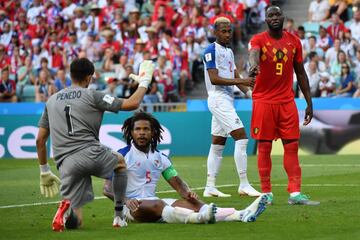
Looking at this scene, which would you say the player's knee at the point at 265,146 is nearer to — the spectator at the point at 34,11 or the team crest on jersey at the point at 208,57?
the team crest on jersey at the point at 208,57

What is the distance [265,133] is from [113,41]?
19.4 metres

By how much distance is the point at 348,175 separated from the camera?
18828mm

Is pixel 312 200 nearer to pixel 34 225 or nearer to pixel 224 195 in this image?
pixel 224 195

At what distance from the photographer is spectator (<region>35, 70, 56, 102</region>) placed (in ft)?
101

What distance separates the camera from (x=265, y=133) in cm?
1377

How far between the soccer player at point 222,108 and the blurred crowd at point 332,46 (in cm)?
1098

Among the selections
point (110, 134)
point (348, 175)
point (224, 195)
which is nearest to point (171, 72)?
point (110, 134)

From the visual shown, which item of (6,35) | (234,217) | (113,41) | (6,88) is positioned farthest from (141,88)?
(6,35)

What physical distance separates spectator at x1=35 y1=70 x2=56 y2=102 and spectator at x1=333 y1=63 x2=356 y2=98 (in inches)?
331

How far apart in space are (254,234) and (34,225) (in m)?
2.59

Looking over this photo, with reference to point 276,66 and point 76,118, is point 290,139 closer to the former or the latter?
point 276,66

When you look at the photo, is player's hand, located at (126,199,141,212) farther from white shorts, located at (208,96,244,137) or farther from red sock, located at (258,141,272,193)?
white shorts, located at (208,96,244,137)

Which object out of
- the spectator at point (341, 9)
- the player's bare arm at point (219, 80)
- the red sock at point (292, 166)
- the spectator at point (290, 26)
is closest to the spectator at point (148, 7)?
the spectator at point (290, 26)

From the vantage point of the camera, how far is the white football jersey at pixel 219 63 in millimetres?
15359
